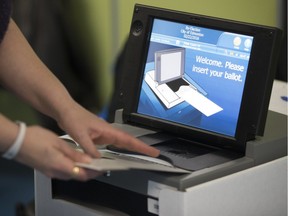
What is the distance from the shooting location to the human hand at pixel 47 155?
3.44ft

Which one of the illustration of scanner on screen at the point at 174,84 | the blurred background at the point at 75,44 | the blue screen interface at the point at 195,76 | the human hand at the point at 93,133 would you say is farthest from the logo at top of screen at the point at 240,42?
the blurred background at the point at 75,44

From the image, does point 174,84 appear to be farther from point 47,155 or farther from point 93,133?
point 47,155

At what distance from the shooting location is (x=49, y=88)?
1289 millimetres

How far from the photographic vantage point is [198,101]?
4.25 feet

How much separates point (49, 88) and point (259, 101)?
370mm

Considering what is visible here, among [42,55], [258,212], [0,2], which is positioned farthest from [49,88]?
[42,55]

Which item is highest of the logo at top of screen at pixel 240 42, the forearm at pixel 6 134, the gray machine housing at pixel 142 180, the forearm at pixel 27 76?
the logo at top of screen at pixel 240 42

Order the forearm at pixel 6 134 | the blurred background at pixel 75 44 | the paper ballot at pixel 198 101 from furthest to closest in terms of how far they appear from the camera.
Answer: the blurred background at pixel 75 44 → the paper ballot at pixel 198 101 → the forearm at pixel 6 134

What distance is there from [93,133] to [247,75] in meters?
0.28

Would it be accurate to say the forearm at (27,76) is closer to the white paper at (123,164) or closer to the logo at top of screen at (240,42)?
the white paper at (123,164)

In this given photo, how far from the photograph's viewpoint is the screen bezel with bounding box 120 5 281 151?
47.9 inches

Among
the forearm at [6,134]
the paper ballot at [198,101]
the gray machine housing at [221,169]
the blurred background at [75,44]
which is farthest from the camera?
the blurred background at [75,44]

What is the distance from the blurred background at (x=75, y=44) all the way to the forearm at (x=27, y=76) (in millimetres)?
1341

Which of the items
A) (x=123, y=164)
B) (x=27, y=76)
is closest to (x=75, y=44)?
(x=27, y=76)
